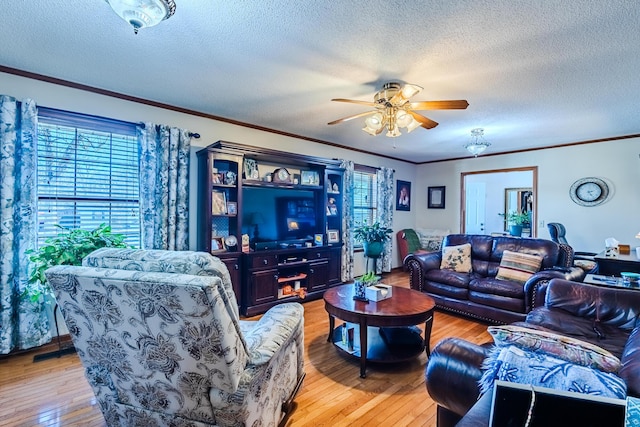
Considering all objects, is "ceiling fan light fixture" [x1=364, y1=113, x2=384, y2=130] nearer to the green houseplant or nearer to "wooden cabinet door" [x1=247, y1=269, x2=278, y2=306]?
"wooden cabinet door" [x1=247, y1=269, x2=278, y2=306]

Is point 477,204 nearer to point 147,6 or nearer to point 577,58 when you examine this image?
point 577,58

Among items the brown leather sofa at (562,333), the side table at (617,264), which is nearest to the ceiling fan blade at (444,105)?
the brown leather sofa at (562,333)

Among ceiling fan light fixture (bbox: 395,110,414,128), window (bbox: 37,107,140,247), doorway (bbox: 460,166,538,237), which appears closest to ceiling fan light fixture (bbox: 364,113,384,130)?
ceiling fan light fixture (bbox: 395,110,414,128)

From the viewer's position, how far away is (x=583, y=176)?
4.97m

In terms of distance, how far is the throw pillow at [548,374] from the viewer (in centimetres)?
92

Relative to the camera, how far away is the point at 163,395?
55.9 inches

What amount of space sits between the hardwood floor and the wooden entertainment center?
4.21ft

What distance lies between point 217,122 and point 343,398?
334 centimetres

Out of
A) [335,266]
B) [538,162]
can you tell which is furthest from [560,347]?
[538,162]

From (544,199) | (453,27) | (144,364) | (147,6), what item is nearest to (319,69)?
(453,27)

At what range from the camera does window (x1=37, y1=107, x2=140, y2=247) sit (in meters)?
2.81

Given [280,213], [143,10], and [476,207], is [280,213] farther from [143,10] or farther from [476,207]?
[476,207]

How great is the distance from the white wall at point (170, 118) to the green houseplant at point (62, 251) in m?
1.05

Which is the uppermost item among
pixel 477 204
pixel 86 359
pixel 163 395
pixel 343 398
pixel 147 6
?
pixel 147 6
